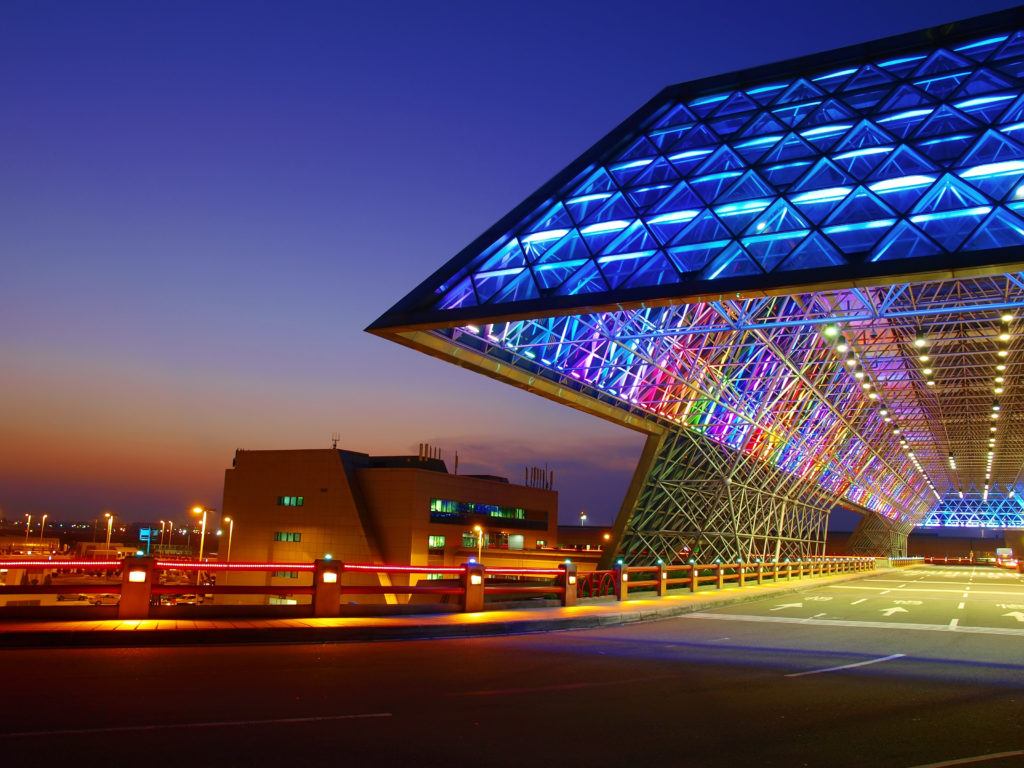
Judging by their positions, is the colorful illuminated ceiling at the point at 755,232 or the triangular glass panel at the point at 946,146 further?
the triangular glass panel at the point at 946,146

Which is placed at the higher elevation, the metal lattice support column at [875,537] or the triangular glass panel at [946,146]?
the triangular glass panel at [946,146]

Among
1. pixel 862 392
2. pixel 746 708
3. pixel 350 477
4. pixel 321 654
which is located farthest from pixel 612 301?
pixel 350 477

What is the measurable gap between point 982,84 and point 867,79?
446 cm

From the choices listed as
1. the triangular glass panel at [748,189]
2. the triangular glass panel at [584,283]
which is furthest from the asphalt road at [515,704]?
the triangular glass panel at [748,189]

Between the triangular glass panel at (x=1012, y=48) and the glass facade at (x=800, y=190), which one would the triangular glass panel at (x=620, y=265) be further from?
the triangular glass panel at (x=1012, y=48)

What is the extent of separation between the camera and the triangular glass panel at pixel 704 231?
20.8m

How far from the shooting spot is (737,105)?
29094 millimetres

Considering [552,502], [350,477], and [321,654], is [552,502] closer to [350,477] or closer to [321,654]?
[350,477]

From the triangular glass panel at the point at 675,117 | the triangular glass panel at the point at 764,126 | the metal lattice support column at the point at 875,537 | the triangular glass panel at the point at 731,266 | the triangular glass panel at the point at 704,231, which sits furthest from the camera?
the metal lattice support column at the point at 875,537

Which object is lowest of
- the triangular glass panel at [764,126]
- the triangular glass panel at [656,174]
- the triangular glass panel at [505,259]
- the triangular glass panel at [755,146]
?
the triangular glass panel at [505,259]

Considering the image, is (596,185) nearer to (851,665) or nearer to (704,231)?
(704,231)

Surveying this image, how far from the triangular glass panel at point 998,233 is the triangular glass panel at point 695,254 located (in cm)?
529

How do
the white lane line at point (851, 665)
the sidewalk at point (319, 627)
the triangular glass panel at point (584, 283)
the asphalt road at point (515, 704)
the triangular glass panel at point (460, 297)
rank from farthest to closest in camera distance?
the triangular glass panel at point (460, 297) → the triangular glass panel at point (584, 283) → the sidewalk at point (319, 627) → the white lane line at point (851, 665) → the asphalt road at point (515, 704)

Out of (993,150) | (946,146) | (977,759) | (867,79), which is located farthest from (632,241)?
(977,759)
